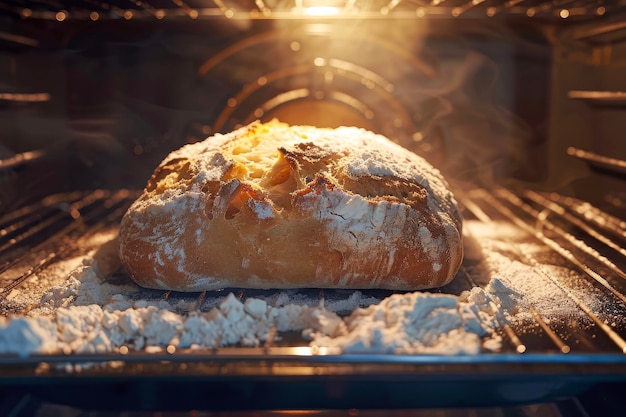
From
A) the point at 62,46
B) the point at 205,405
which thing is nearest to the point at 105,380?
the point at 205,405

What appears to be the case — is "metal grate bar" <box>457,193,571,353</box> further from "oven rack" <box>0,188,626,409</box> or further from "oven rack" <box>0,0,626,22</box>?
"oven rack" <box>0,0,626,22</box>

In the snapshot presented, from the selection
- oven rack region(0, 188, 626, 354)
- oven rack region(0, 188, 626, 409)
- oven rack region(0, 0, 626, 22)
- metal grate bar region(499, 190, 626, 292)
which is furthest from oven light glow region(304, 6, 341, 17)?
oven rack region(0, 188, 626, 409)

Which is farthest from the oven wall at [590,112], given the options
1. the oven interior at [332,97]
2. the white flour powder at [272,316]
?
the white flour powder at [272,316]

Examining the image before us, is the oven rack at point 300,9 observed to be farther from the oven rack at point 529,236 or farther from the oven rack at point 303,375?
the oven rack at point 303,375

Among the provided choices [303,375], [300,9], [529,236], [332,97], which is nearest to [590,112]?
[529,236]

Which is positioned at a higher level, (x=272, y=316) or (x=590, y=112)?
(x=590, y=112)

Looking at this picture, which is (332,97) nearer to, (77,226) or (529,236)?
(529,236)

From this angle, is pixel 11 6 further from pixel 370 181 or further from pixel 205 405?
pixel 205 405
